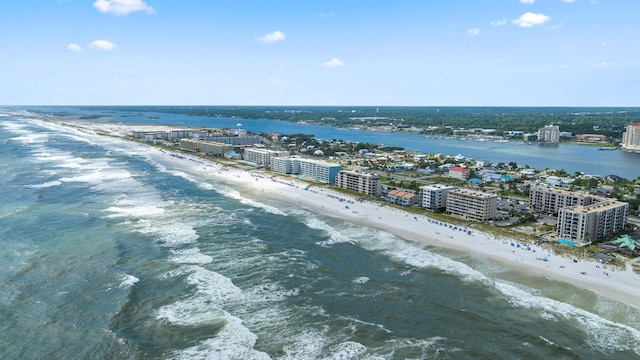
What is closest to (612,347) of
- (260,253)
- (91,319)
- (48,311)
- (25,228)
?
(260,253)

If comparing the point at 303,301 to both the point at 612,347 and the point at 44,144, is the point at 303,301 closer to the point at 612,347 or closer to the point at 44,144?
the point at 612,347

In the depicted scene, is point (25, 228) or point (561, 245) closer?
point (561, 245)

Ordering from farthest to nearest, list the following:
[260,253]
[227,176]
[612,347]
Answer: [227,176]
[260,253]
[612,347]

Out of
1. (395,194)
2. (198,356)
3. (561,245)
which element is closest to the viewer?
(198,356)

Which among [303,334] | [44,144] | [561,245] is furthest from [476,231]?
[44,144]

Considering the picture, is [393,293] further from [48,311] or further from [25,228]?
[25,228]

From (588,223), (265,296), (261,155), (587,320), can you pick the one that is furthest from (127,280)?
(261,155)

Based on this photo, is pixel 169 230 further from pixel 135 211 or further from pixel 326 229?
pixel 326 229
